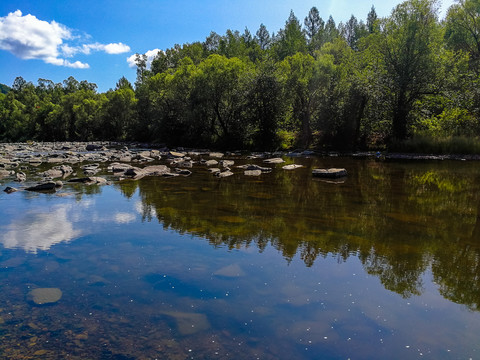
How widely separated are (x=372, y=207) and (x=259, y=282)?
8.23 meters

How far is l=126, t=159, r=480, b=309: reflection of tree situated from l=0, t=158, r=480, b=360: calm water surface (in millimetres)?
62

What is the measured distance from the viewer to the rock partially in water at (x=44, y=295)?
20.1 feet

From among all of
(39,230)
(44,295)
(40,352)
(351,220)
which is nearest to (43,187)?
(39,230)

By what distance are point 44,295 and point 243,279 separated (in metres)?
4.02

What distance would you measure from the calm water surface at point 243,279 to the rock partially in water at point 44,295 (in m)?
0.12

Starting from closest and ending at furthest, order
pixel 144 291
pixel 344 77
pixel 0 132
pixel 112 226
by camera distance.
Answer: pixel 144 291, pixel 112 226, pixel 344 77, pixel 0 132

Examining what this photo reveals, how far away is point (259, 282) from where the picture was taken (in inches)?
269

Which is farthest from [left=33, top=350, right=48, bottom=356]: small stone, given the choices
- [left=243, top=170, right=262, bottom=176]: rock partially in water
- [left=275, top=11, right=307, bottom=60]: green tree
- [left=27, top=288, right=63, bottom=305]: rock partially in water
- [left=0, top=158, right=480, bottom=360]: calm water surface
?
[left=275, top=11, right=307, bottom=60]: green tree

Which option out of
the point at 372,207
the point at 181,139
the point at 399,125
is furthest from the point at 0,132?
the point at 372,207

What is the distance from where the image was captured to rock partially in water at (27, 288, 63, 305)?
241 inches

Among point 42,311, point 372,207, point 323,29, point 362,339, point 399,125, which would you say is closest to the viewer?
point 362,339

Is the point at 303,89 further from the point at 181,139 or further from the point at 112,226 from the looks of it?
the point at 112,226

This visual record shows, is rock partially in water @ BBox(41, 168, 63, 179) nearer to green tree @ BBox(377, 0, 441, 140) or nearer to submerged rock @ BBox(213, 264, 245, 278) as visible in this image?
submerged rock @ BBox(213, 264, 245, 278)

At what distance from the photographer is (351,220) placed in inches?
448
